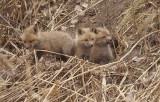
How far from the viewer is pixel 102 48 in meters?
8.05

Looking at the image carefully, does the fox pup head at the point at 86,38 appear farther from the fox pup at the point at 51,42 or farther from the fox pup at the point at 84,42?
the fox pup at the point at 51,42

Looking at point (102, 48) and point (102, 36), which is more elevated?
point (102, 36)

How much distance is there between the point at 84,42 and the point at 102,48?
38 cm

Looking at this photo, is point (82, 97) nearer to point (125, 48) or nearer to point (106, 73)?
point (106, 73)

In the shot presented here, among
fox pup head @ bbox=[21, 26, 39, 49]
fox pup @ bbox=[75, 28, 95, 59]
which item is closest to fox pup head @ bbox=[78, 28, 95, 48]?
fox pup @ bbox=[75, 28, 95, 59]

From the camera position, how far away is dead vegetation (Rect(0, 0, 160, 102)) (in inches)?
256

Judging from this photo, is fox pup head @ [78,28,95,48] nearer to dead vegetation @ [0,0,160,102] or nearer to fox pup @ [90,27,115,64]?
fox pup @ [90,27,115,64]

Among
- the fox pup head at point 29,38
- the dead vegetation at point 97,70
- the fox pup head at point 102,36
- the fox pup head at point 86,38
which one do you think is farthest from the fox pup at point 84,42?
the fox pup head at point 29,38

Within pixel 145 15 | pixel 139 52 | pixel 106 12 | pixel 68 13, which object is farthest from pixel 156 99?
pixel 68 13

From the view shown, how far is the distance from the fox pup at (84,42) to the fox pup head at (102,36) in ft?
0.36

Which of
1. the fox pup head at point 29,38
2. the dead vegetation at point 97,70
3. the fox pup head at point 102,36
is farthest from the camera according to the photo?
the fox pup head at point 102,36

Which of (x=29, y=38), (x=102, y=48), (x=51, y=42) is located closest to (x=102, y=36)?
(x=102, y=48)

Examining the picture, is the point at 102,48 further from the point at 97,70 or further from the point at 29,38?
the point at 29,38

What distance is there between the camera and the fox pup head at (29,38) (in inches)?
306
